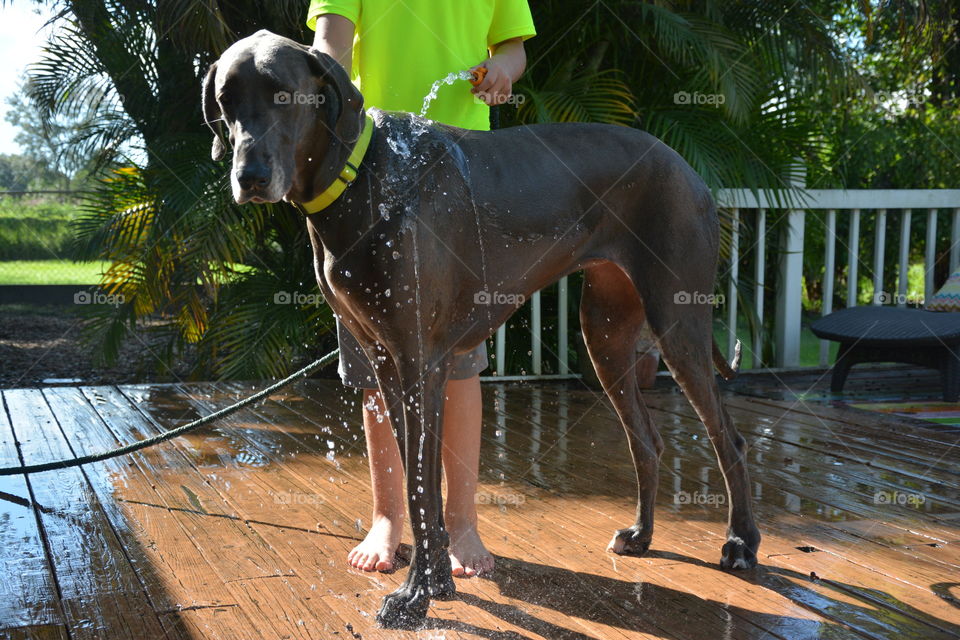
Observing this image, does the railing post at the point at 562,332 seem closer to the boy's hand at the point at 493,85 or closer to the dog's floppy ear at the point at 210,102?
the boy's hand at the point at 493,85

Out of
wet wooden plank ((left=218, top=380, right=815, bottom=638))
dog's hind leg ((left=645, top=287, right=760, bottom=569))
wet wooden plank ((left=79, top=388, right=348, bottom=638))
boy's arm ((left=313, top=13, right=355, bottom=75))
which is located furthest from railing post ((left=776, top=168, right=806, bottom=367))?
boy's arm ((left=313, top=13, right=355, bottom=75))

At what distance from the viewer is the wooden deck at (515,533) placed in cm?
206

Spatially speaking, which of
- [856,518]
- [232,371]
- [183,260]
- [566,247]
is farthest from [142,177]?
[856,518]

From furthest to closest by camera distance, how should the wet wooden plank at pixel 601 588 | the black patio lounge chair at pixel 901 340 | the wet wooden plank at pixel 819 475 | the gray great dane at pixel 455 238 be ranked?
1. the black patio lounge chair at pixel 901 340
2. the wet wooden plank at pixel 819 475
3. the wet wooden plank at pixel 601 588
4. the gray great dane at pixel 455 238

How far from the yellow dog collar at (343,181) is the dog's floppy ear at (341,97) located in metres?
0.04

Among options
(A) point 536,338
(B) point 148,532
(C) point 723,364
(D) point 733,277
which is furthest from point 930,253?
(B) point 148,532

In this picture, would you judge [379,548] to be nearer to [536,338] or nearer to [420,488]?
[420,488]

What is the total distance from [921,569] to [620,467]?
128 centimetres

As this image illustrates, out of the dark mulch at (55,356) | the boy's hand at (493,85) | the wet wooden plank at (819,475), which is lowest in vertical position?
the dark mulch at (55,356)

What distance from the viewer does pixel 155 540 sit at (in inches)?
103

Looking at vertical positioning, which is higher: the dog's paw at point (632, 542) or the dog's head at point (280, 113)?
the dog's head at point (280, 113)

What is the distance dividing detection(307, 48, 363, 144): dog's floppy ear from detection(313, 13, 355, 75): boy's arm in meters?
0.41

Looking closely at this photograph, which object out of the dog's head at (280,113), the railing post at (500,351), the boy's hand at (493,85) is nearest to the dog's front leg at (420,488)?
the dog's head at (280,113)

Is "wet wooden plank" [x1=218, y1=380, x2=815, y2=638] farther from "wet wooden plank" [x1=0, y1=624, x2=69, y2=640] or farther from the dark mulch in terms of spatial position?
the dark mulch
